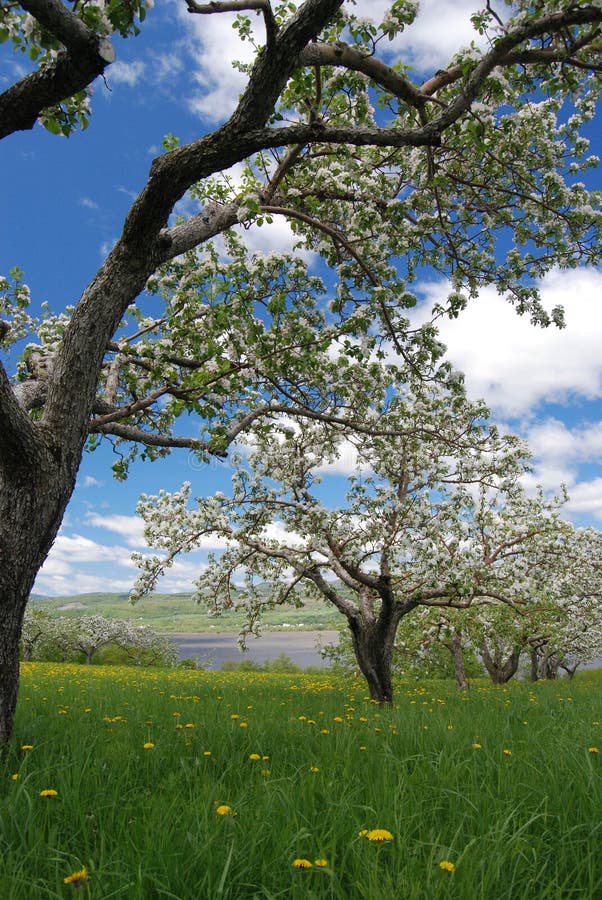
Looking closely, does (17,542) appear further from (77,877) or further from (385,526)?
(385,526)

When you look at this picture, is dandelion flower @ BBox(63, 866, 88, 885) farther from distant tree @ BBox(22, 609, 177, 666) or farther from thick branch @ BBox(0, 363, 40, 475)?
distant tree @ BBox(22, 609, 177, 666)

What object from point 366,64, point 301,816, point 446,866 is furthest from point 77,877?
point 366,64

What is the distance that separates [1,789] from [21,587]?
1.68m

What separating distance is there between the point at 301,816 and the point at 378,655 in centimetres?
952

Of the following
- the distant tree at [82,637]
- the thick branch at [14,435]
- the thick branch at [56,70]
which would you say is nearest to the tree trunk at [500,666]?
the thick branch at [14,435]

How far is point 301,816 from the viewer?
3322 mm

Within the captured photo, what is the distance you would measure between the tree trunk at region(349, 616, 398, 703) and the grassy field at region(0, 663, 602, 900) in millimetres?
5993

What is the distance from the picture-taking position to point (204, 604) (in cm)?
1495

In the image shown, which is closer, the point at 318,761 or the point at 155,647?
the point at 318,761

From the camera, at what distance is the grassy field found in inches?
106

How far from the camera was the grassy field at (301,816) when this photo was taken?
106 inches

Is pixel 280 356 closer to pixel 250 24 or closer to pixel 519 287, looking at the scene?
pixel 519 287

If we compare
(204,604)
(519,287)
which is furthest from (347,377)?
(204,604)

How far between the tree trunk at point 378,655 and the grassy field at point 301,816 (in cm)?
599
